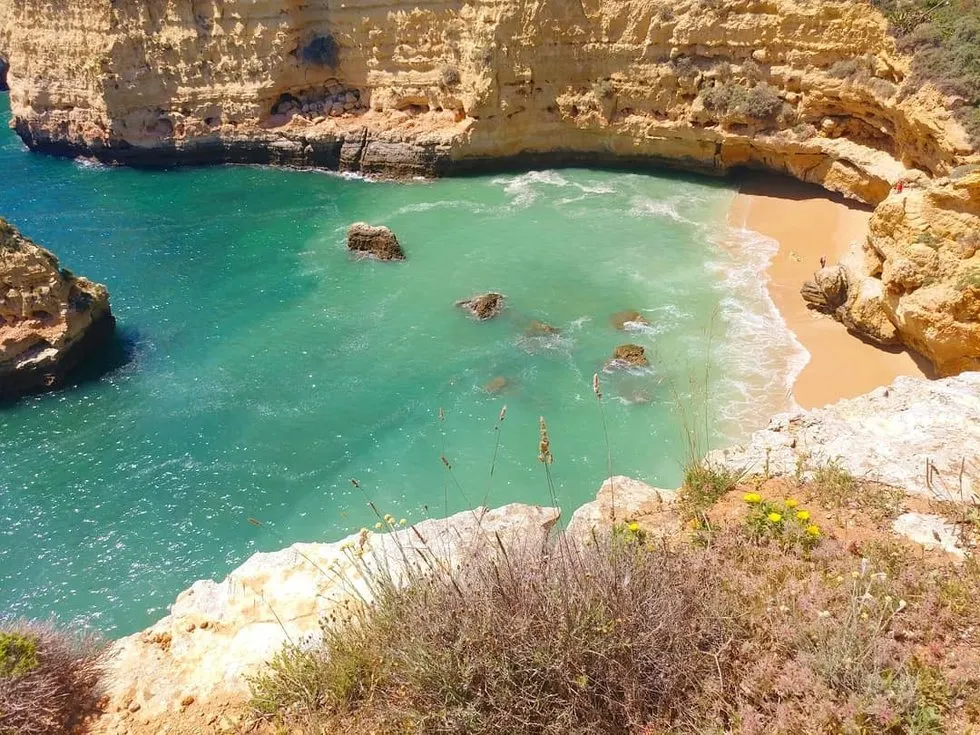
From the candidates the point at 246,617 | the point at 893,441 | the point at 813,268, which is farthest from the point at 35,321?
the point at 813,268

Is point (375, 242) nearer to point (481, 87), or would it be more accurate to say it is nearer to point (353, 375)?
point (353, 375)

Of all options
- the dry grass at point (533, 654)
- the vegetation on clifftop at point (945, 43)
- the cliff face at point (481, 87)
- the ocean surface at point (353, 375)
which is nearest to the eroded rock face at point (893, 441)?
the dry grass at point (533, 654)

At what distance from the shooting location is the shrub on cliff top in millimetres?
4955

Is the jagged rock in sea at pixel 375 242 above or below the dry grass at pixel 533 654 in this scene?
below

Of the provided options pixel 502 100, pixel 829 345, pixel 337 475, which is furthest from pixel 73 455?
pixel 502 100

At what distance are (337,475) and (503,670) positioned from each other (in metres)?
10.1

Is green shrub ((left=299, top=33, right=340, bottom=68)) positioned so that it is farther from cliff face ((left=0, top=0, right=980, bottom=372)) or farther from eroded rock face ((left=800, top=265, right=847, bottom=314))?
eroded rock face ((left=800, top=265, right=847, bottom=314))

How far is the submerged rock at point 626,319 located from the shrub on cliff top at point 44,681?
47.0ft

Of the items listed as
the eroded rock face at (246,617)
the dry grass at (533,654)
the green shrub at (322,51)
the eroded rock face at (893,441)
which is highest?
the green shrub at (322,51)

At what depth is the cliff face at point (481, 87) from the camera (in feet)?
72.2

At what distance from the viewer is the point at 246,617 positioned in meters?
6.40

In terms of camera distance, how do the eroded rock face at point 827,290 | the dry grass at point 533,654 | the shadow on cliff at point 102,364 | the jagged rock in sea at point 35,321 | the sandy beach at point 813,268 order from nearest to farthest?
the dry grass at point 533,654, the sandy beach at point 813,268, the jagged rock in sea at point 35,321, the shadow on cliff at point 102,364, the eroded rock face at point 827,290

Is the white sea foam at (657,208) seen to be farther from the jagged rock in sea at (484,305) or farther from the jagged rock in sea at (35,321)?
the jagged rock in sea at (35,321)

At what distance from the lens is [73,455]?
14781 mm
